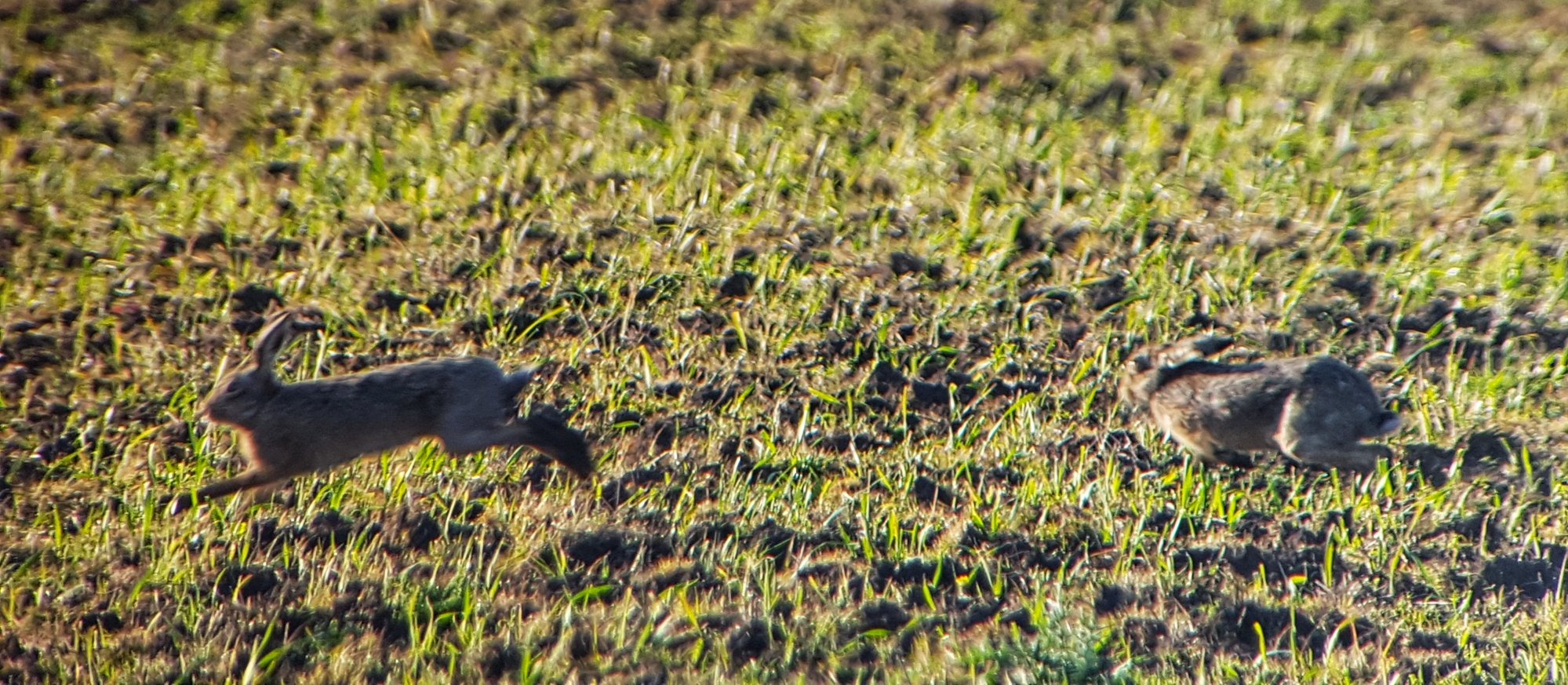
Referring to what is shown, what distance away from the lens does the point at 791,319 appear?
5.82 m

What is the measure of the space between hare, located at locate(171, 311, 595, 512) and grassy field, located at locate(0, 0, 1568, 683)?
0.11 m

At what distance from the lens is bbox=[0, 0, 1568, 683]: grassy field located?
4.35 m

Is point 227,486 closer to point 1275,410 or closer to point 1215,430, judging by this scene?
point 1215,430

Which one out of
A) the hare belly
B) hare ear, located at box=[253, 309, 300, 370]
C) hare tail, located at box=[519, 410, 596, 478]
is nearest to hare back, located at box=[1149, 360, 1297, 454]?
the hare belly

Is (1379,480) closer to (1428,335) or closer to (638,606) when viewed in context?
(1428,335)

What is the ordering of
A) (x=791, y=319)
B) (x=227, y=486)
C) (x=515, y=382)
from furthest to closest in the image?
(x=791, y=319) < (x=515, y=382) < (x=227, y=486)

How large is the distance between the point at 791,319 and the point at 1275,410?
1893 millimetres

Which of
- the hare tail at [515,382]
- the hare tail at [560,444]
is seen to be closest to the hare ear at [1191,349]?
the hare tail at [560,444]

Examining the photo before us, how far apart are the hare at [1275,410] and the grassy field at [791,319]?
12 centimetres

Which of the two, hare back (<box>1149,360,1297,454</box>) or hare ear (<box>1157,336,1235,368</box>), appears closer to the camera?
hare back (<box>1149,360,1297,454</box>)

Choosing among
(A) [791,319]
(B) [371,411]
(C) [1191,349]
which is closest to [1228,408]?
(C) [1191,349]

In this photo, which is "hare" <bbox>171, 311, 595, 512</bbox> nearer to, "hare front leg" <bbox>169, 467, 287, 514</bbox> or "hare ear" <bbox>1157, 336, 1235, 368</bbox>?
"hare front leg" <bbox>169, 467, 287, 514</bbox>

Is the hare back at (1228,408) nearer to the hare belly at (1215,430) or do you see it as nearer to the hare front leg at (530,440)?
the hare belly at (1215,430)

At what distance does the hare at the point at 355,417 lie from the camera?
4789 millimetres
